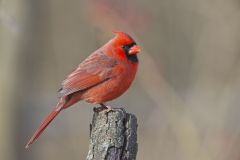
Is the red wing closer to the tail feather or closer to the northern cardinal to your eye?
the northern cardinal

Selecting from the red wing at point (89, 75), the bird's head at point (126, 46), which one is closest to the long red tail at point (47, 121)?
the red wing at point (89, 75)

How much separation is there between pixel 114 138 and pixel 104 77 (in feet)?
4.77

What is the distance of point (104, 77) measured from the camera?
17.8ft

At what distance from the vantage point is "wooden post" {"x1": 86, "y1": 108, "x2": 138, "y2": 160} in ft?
13.1

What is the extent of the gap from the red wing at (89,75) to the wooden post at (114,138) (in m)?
1.23

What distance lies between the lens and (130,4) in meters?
7.54

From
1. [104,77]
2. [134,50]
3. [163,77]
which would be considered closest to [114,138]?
[104,77]

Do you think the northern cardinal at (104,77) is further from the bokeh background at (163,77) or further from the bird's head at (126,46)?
the bokeh background at (163,77)

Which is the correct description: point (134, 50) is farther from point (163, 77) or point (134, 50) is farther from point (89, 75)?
point (163, 77)

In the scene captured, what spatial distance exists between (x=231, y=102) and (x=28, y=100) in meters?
2.30

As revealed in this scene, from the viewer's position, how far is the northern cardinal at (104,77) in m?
5.34

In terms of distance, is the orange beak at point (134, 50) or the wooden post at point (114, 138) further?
the orange beak at point (134, 50)

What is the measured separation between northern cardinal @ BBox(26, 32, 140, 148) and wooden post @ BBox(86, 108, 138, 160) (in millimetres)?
1133

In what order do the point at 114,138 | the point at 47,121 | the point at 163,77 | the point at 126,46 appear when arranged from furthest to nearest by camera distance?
the point at 163,77 → the point at 126,46 → the point at 47,121 → the point at 114,138
